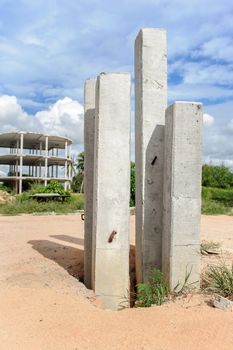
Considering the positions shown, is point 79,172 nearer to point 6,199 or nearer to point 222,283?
point 6,199

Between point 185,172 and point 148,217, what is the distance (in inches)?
32.1

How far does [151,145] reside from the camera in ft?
16.6

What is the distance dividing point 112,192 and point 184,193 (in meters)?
0.83

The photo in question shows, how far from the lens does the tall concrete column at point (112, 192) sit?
479 centimetres

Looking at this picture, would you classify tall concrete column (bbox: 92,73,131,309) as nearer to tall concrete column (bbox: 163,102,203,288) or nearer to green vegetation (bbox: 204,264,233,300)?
tall concrete column (bbox: 163,102,203,288)

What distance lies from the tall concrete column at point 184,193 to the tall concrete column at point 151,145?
1.58 feet

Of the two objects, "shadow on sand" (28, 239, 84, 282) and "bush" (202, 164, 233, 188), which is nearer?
"shadow on sand" (28, 239, 84, 282)

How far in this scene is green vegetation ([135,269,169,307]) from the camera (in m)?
4.29

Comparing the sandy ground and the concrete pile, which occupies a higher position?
the concrete pile

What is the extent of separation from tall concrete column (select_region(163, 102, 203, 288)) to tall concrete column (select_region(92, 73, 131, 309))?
566 mm

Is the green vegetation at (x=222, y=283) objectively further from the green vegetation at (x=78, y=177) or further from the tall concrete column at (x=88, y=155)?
the green vegetation at (x=78, y=177)

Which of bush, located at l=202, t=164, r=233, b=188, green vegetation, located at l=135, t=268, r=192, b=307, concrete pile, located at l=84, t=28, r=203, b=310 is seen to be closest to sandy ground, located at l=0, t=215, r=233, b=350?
green vegetation, located at l=135, t=268, r=192, b=307

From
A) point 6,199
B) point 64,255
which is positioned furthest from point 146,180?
point 6,199

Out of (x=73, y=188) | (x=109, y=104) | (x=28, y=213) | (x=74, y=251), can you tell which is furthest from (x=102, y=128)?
(x=73, y=188)
